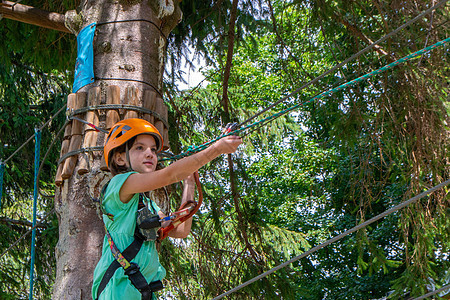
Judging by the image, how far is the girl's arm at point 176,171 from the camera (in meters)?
2.06

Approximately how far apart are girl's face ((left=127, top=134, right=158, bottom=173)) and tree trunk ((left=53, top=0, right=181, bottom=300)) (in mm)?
453

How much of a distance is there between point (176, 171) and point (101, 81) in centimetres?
116

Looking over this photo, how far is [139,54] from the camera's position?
321cm

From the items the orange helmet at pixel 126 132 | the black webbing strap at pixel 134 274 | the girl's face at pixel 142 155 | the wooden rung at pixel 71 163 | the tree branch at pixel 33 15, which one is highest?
the tree branch at pixel 33 15

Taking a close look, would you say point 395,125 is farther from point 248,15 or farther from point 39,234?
point 39,234

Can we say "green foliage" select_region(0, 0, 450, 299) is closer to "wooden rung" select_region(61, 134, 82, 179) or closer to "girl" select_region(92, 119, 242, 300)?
"wooden rung" select_region(61, 134, 82, 179)

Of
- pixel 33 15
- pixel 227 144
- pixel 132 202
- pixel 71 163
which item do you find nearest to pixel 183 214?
pixel 132 202

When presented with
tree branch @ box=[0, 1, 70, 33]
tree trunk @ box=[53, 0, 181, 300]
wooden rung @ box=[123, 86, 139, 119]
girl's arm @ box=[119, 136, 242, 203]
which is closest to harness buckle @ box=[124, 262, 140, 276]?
girl's arm @ box=[119, 136, 242, 203]

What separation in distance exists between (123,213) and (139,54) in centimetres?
117

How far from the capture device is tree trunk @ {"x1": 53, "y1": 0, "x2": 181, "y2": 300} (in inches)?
107

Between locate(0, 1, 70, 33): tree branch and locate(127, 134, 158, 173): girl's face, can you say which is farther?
locate(0, 1, 70, 33): tree branch

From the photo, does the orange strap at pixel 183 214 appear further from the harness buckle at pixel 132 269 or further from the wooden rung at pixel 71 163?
the wooden rung at pixel 71 163

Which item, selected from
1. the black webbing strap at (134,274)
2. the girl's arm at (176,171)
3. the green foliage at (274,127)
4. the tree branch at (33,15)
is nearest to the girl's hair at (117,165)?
the girl's arm at (176,171)

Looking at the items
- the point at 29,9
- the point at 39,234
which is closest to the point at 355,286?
the point at 39,234
